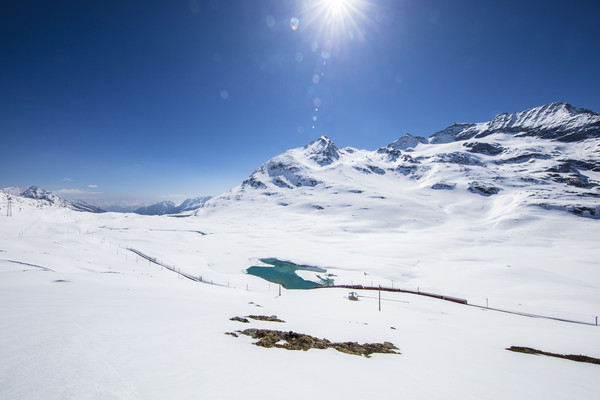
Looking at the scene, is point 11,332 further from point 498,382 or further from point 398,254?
point 398,254

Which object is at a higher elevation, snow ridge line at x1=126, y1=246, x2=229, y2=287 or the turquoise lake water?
snow ridge line at x1=126, y1=246, x2=229, y2=287

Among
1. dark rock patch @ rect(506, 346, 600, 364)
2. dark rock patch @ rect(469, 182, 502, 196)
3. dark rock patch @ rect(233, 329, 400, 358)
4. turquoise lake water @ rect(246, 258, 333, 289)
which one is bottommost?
turquoise lake water @ rect(246, 258, 333, 289)

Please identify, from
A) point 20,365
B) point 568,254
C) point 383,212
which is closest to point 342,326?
point 20,365

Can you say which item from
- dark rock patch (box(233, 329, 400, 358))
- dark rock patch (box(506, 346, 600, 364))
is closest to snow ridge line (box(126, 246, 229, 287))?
dark rock patch (box(233, 329, 400, 358))

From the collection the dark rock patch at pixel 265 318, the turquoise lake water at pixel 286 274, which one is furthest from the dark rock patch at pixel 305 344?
the turquoise lake water at pixel 286 274

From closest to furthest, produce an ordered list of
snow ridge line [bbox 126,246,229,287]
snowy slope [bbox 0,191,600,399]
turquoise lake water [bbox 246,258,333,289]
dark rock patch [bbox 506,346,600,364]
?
snowy slope [bbox 0,191,600,399]
dark rock patch [bbox 506,346,600,364]
snow ridge line [bbox 126,246,229,287]
turquoise lake water [bbox 246,258,333,289]

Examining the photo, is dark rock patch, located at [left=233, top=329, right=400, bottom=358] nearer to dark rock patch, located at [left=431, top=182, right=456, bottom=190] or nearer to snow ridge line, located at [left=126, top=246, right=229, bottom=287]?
snow ridge line, located at [left=126, top=246, right=229, bottom=287]

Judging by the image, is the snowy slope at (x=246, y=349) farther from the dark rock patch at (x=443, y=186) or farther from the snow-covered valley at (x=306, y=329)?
the dark rock patch at (x=443, y=186)

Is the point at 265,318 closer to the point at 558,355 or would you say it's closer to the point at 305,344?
the point at 305,344

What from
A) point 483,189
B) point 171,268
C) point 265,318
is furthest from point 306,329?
point 483,189
